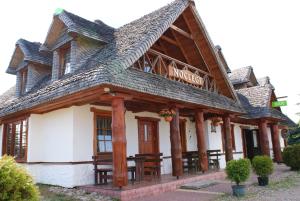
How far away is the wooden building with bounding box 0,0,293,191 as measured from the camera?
27.3 ft

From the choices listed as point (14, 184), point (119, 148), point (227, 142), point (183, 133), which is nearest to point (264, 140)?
point (227, 142)

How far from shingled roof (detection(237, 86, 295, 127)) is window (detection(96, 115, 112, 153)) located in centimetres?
886

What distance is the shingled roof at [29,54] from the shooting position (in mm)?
12930

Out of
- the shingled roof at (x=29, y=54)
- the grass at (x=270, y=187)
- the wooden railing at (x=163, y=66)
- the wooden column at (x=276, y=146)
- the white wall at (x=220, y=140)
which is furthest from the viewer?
the wooden column at (x=276, y=146)

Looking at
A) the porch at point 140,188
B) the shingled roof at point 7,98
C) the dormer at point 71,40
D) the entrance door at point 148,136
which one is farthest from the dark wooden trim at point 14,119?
the entrance door at point 148,136

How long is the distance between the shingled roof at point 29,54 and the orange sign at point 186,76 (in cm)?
592

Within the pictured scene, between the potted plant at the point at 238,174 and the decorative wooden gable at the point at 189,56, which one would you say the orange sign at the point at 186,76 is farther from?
the potted plant at the point at 238,174

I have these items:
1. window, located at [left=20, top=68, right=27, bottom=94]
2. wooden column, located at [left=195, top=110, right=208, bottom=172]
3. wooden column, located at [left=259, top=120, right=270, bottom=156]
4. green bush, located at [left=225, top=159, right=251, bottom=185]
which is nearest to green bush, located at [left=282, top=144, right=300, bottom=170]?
wooden column, located at [left=259, top=120, right=270, bottom=156]

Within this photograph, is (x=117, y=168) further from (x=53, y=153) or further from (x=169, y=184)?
(x=53, y=153)

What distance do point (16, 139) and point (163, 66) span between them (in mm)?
6668

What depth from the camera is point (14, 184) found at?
170 inches

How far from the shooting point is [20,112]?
11.2 m

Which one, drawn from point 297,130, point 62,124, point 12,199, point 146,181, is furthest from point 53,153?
point 297,130

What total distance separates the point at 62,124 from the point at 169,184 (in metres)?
4.23
